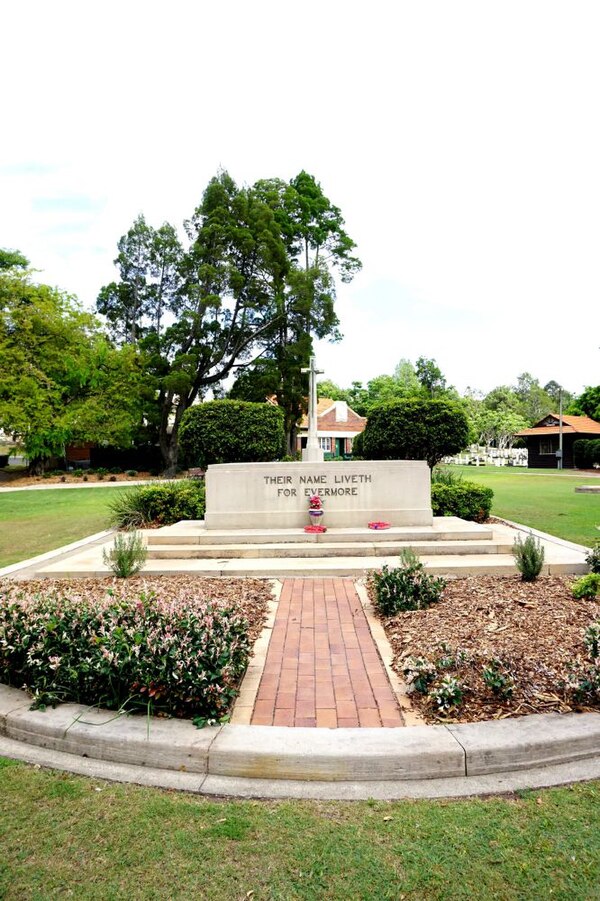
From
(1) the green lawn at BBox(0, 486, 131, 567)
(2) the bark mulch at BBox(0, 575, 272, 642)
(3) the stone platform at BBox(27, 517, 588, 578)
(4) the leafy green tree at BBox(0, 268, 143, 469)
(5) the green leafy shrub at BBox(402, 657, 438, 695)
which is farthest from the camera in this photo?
(4) the leafy green tree at BBox(0, 268, 143, 469)

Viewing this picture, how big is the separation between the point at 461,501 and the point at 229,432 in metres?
7.65

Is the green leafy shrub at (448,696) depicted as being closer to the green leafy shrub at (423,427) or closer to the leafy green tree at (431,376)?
the green leafy shrub at (423,427)

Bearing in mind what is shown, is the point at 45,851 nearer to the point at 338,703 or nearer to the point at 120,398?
the point at 338,703

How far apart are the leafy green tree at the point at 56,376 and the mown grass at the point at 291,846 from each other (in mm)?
27347

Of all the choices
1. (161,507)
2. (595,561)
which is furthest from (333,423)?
(595,561)

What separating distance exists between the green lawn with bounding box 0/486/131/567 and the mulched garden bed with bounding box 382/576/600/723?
6.45 metres

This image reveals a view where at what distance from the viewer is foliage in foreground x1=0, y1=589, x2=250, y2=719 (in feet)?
10.3

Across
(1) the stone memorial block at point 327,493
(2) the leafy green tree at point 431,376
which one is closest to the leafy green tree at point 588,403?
(2) the leafy green tree at point 431,376

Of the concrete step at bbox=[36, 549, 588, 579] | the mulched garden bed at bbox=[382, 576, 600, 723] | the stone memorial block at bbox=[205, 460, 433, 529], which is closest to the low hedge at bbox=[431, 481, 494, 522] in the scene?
the stone memorial block at bbox=[205, 460, 433, 529]

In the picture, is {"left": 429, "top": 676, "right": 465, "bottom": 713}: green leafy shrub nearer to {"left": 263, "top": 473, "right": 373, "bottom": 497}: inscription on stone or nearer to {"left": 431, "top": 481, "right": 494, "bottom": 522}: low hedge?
{"left": 263, "top": 473, "right": 373, "bottom": 497}: inscription on stone

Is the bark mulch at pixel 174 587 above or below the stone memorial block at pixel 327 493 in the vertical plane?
below

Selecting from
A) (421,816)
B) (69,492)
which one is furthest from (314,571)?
(69,492)

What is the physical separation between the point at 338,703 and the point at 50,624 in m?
2.01

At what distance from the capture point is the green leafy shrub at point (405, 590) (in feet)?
16.8
